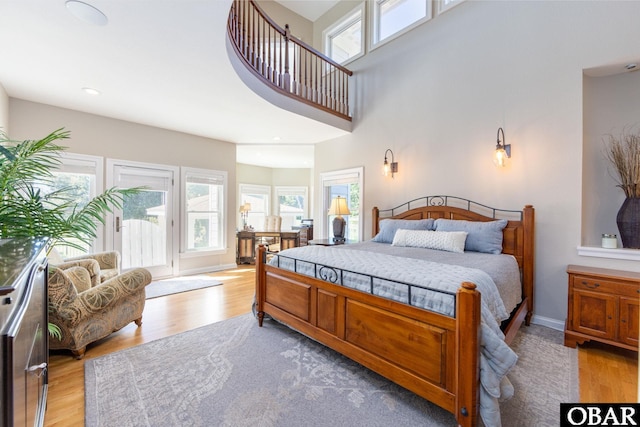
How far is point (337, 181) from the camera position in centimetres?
512

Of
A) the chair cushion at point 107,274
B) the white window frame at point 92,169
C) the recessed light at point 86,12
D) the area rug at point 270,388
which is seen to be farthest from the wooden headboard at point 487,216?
the white window frame at point 92,169

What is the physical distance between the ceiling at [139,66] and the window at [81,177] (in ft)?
2.29

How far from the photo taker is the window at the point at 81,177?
3705mm

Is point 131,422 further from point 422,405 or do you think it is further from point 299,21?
point 299,21

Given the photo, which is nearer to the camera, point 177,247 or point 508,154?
point 508,154

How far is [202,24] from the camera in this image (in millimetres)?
2148

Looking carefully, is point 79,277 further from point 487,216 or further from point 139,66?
point 487,216

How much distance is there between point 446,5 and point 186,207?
508cm

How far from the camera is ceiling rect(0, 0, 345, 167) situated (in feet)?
6.56

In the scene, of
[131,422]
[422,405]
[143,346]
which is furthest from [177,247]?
[422,405]

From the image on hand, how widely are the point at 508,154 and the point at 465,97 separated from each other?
93 cm

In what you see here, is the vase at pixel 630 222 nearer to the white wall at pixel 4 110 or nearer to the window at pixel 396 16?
the window at pixel 396 16

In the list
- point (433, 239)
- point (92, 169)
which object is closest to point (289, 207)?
point (92, 169)

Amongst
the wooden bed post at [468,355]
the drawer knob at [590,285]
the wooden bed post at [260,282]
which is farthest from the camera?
the wooden bed post at [260,282]
